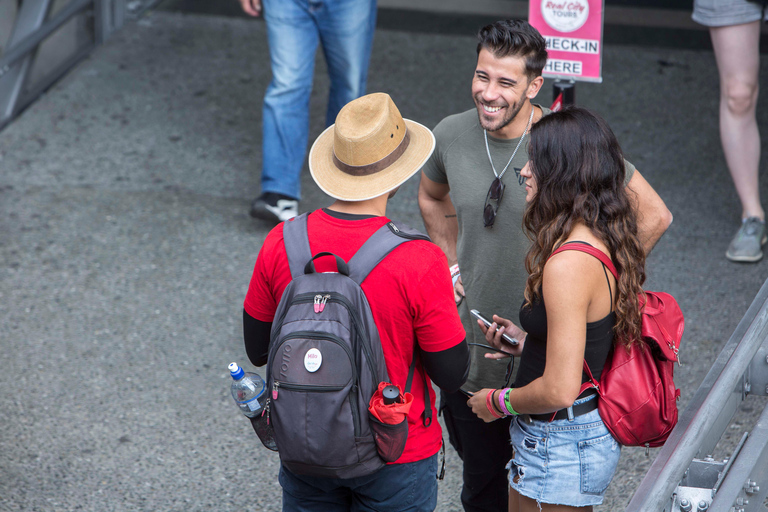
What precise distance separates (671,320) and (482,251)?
67cm

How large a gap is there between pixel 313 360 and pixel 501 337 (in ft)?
2.43

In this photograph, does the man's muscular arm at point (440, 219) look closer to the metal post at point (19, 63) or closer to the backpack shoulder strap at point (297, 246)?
the backpack shoulder strap at point (297, 246)

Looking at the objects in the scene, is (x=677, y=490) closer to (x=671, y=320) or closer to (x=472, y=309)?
(x=671, y=320)

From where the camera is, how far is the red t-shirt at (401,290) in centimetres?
224

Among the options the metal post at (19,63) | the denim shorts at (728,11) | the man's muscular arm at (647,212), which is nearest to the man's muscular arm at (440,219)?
the man's muscular arm at (647,212)

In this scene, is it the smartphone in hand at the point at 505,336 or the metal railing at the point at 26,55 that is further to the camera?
the metal railing at the point at 26,55

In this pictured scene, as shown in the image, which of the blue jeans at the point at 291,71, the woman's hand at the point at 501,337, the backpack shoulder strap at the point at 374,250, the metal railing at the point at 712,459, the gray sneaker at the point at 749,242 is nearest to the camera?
the metal railing at the point at 712,459

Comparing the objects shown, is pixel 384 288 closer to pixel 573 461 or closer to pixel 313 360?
pixel 313 360

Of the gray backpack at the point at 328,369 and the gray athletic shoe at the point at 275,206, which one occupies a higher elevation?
the gray backpack at the point at 328,369

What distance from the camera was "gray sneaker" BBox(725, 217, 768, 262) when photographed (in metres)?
4.83

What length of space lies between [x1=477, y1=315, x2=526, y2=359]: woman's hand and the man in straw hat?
257 millimetres

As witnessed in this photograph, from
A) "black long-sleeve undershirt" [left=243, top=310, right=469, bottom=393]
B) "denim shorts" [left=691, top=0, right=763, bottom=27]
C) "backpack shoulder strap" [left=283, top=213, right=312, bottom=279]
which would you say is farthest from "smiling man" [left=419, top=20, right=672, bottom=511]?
"denim shorts" [left=691, top=0, right=763, bottom=27]

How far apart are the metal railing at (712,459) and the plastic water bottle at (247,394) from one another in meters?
1.07

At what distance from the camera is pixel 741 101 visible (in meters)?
4.75
